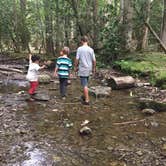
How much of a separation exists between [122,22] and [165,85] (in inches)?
238

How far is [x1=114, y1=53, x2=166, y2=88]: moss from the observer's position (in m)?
12.0

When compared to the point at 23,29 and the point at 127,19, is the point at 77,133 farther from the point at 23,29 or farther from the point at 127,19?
the point at 23,29

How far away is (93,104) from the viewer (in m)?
9.57

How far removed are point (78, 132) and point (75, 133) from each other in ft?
0.26

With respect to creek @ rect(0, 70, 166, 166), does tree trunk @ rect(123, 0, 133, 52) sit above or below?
above

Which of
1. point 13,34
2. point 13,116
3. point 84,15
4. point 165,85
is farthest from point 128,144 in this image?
point 13,34

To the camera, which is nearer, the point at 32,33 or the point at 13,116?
the point at 13,116

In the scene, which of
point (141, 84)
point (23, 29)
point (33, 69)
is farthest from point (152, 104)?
point (23, 29)

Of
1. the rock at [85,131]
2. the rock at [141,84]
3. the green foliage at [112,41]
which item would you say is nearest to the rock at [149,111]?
the rock at [85,131]

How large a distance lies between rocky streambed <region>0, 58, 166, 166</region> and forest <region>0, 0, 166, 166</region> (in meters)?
0.02

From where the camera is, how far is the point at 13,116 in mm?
8109

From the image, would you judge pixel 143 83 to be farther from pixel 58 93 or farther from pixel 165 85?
pixel 58 93

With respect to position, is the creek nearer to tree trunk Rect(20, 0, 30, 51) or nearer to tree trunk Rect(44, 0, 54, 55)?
tree trunk Rect(44, 0, 54, 55)

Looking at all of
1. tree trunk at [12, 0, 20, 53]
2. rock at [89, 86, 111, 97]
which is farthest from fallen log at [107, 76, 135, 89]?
tree trunk at [12, 0, 20, 53]
